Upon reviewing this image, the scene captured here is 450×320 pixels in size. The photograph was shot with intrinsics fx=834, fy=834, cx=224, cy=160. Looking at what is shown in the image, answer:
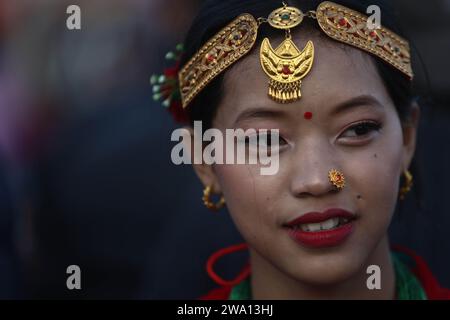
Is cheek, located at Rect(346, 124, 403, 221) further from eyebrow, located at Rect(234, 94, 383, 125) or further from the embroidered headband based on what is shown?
the embroidered headband

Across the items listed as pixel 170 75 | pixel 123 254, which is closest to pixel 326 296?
pixel 170 75

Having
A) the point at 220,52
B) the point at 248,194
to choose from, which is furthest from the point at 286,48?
the point at 248,194

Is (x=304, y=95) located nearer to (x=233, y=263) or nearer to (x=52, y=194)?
(x=233, y=263)

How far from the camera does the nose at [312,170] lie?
2.38 m

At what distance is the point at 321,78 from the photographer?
2455mm

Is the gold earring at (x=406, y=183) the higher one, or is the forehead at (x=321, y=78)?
the forehead at (x=321, y=78)

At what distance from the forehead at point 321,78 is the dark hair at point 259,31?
0.04m

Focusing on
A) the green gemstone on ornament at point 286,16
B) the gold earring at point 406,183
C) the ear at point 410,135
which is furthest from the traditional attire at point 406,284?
the green gemstone on ornament at point 286,16

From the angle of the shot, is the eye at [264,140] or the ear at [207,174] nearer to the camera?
the eye at [264,140]

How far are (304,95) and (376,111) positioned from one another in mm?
242

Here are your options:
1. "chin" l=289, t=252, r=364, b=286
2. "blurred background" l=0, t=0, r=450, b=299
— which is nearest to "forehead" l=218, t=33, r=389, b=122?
"chin" l=289, t=252, r=364, b=286

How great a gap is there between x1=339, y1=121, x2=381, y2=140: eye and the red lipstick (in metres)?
0.23

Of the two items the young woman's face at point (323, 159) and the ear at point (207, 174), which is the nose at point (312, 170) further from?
the ear at point (207, 174)

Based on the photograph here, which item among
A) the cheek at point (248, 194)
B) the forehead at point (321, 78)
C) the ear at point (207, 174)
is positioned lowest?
the cheek at point (248, 194)
